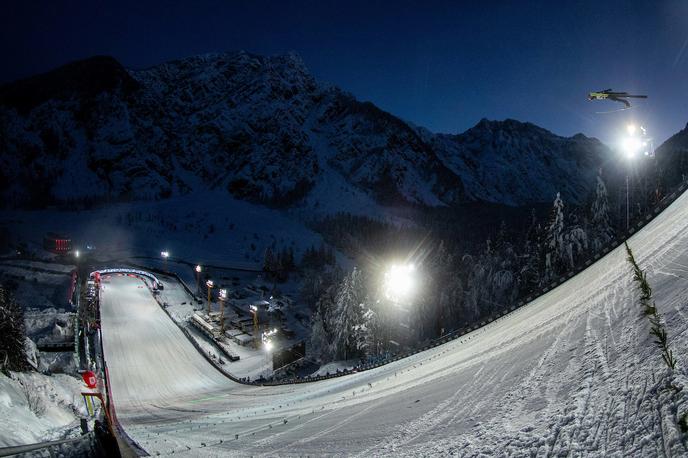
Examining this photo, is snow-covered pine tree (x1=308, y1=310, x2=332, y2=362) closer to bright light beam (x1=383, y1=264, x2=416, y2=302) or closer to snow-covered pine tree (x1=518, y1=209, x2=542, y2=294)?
bright light beam (x1=383, y1=264, x2=416, y2=302)

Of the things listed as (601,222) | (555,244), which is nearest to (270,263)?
(601,222)

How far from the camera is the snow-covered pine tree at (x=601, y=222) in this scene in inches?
1247

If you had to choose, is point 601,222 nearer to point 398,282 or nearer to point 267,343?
point 398,282

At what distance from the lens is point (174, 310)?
51719 millimetres

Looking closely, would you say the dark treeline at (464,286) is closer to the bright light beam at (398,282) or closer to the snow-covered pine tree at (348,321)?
the snow-covered pine tree at (348,321)

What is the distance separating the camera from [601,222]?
1330 inches

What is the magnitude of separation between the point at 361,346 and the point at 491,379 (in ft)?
122

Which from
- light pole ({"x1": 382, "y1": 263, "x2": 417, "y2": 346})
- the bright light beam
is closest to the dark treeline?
light pole ({"x1": 382, "y1": 263, "x2": 417, "y2": 346})

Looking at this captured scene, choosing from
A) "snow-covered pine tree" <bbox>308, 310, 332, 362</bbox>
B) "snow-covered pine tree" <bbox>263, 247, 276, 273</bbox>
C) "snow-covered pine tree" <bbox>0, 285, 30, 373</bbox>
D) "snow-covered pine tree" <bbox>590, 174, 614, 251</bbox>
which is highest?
"snow-covered pine tree" <bbox>263, 247, 276, 273</bbox>

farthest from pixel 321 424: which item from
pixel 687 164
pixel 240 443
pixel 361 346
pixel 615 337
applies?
pixel 687 164

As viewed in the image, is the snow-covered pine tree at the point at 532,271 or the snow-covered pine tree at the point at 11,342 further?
the snow-covered pine tree at the point at 532,271

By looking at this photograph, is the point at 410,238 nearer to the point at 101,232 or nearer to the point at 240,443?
the point at 101,232

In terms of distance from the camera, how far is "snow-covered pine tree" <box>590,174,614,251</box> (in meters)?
31.7

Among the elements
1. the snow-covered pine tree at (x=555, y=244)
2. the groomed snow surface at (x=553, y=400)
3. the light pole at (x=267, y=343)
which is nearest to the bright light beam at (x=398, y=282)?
the snow-covered pine tree at (x=555, y=244)
